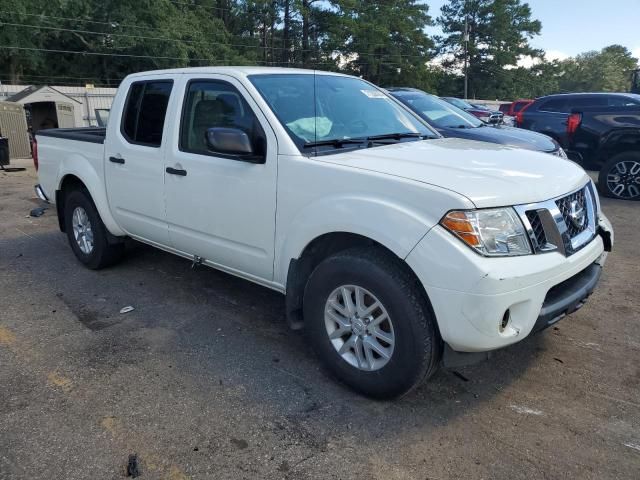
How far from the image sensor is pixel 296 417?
2939 millimetres

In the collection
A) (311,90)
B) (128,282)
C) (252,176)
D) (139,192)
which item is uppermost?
(311,90)

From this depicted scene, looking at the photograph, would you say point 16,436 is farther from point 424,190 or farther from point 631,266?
point 631,266

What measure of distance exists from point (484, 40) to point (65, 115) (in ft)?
187

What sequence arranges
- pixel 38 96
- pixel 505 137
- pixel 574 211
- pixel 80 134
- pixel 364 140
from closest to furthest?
pixel 574 211 → pixel 364 140 → pixel 80 134 → pixel 505 137 → pixel 38 96

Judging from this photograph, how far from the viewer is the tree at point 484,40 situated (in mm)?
62156

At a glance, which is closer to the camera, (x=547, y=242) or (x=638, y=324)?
(x=547, y=242)

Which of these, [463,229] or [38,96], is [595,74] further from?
[463,229]

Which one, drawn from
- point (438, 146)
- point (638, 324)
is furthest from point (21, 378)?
point (638, 324)

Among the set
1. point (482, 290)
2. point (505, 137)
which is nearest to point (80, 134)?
point (482, 290)

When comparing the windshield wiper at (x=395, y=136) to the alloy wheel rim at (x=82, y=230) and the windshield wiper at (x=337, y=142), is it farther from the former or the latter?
the alloy wheel rim at (x=82, y=230)

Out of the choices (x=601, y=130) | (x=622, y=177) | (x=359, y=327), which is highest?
(x=601, y=130)

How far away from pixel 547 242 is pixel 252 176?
179 cm

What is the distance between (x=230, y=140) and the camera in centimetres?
332

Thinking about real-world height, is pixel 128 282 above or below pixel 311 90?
below
